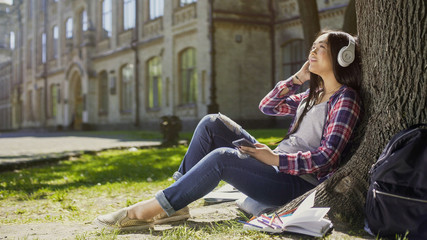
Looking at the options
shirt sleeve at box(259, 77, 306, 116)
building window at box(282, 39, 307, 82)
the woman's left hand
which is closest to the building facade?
building window at box(282, 39, 307, 82)

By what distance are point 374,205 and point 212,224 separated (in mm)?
1252

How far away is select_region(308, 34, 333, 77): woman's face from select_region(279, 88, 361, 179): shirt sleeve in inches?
14.1

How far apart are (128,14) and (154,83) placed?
5019mm

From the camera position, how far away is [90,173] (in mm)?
7727

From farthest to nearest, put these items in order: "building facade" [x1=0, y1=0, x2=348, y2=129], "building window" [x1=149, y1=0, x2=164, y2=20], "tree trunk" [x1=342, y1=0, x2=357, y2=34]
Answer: "building window" [x1=149, y1=0, x2=164, y2=20] → "building facade" [x1=0, y1=0, x2=348, y2=129] → "tree trunk" [x1=342, y1=0, x2=357, y2=34]

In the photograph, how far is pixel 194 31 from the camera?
21.5 meters

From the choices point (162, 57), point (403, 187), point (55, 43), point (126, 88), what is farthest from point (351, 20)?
point (55, 43)

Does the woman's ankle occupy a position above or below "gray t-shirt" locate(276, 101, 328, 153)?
below

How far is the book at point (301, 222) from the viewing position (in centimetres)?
293

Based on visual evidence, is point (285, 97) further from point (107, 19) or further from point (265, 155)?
point (107, 19)

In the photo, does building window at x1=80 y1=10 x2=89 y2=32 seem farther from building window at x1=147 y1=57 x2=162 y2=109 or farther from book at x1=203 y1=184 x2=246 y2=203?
book at x1=203 y1=184 x2=246 y2=203

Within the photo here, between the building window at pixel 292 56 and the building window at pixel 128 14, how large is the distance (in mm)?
10031

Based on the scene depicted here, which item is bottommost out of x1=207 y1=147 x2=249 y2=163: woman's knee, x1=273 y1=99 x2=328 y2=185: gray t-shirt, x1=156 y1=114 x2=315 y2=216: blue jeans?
x1=156 y1=114 x2=315 y2=216: blue jeans

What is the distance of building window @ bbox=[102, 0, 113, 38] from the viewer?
29.3 m
